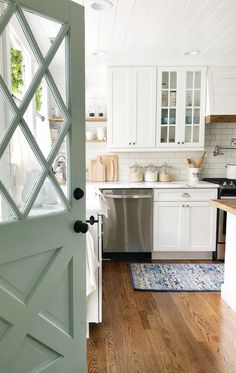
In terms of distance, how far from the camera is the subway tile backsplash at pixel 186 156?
14.1 feet

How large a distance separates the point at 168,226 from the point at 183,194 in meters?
0.45

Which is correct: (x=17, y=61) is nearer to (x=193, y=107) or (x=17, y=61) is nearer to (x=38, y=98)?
(x=38, y=98)

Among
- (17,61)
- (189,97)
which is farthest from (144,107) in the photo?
(17,61)

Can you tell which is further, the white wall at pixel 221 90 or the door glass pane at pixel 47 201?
the white wall at pixel 221 90

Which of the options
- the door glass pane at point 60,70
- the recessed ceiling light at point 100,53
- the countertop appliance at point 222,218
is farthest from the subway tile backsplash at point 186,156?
the door glass pane at point 60,70

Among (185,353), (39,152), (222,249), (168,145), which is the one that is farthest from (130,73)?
(185,353)

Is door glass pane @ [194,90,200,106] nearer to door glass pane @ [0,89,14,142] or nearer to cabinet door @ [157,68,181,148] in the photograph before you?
cabinet door @ [157,68,181,148]

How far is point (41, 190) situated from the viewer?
151 centimetres

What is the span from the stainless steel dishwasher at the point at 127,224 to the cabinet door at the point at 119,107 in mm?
731

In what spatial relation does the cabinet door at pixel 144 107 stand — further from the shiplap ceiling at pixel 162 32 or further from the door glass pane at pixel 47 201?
the door glass pane at pixel 47 201

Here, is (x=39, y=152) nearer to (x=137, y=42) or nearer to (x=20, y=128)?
(x=20, y=128)

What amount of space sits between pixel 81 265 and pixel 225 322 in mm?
1435

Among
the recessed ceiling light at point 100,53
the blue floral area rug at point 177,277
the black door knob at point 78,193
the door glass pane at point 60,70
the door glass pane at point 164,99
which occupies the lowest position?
the blue floral area rug at point 177,277

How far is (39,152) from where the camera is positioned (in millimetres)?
1440
